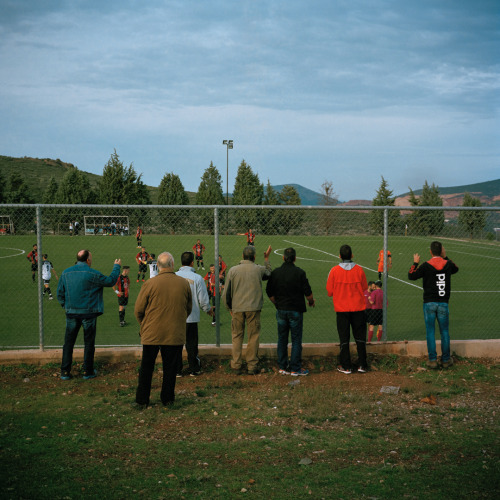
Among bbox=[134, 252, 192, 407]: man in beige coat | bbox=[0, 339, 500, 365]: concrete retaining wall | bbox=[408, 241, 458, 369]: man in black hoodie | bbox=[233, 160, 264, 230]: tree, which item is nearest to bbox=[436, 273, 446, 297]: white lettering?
bbox=[408, 241, 458, 369]: man in black hoodie

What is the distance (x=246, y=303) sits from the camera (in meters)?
7.28

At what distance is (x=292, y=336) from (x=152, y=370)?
228cm

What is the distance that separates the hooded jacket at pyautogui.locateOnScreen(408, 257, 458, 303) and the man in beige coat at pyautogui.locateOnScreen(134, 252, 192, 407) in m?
3.80

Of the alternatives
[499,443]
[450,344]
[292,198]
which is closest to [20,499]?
[499,443]

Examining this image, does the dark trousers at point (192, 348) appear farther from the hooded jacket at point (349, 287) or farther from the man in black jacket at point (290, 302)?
the hooded jacket at point (349, 287)

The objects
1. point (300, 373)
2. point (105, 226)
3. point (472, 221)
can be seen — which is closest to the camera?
point (300, 373)

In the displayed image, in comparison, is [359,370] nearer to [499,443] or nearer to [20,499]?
[499,443]

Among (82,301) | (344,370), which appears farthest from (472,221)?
(82,301)

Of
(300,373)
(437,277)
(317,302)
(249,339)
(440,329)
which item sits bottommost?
(317,302)

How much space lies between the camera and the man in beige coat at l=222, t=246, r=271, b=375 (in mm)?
7297

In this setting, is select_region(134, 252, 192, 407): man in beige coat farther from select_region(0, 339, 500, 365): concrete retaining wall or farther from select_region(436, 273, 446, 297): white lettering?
select_region(436, 273, 446, 297): white lettering

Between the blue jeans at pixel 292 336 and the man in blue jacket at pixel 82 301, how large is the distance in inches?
100

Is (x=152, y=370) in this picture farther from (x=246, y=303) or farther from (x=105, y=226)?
(x=105, y=226)

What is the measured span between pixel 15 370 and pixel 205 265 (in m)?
17.7
